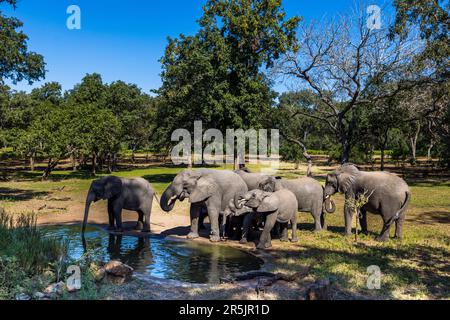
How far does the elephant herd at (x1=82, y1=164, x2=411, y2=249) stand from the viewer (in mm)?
15102

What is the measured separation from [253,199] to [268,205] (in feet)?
1.80

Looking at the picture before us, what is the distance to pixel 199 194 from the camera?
15.8 m

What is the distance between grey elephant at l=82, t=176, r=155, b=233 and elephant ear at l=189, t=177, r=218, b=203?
254cm

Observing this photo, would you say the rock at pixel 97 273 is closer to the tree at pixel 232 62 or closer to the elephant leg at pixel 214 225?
the elephant leg at pixel 214 225

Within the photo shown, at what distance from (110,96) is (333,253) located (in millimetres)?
50125

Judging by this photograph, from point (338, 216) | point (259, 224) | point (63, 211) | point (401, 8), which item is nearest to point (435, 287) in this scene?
point (259, 224)

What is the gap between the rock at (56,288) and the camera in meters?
8.50

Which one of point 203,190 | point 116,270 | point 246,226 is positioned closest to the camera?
point 116,270

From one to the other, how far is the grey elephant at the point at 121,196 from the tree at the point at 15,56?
1332cm

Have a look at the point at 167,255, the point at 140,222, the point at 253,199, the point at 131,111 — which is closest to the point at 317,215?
the point at 253,199

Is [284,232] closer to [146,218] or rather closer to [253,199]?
[253,199]

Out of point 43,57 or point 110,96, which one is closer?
point 43,57
